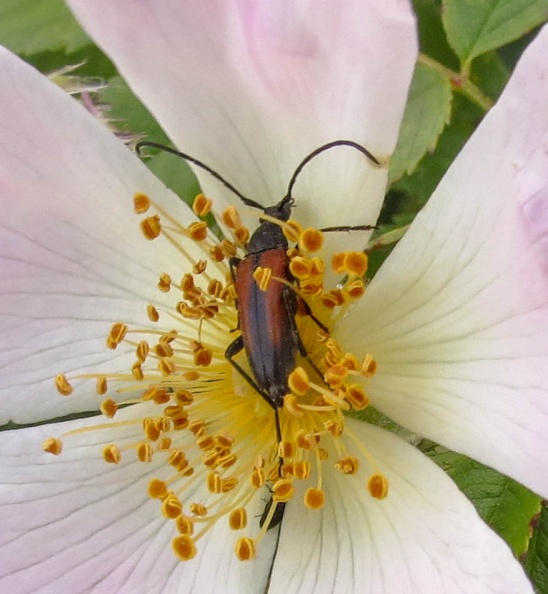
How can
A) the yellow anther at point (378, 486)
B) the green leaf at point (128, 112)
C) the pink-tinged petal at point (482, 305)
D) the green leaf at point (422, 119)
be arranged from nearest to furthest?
the pink-tinged petal at point (482, 305)
the yellow anther at point (378, 486)
the green leaf at point (422, 119)
the green leaf at point (128, 112)

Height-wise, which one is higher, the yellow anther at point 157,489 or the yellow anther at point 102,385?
the yellow anther at point 102,385

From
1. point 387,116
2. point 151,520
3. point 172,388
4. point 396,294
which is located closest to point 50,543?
point 151,520

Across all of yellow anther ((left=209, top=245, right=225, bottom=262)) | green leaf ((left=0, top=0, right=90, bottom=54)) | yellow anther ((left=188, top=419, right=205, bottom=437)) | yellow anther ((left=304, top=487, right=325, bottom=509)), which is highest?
green leaf ((left=0, top=0, right=90, bottom=54))

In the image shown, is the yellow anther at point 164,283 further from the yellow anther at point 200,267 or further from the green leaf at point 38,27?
the green leaf at point 38,27

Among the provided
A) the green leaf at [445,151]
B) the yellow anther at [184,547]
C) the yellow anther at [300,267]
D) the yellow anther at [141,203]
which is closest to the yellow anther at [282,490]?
the yellow anther at [184,547]

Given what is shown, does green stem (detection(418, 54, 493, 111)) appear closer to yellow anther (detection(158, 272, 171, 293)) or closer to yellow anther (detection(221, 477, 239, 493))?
yellow anther (detection(158, 272, 171, 293))

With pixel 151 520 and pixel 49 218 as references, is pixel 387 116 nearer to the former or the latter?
pixel 49 218

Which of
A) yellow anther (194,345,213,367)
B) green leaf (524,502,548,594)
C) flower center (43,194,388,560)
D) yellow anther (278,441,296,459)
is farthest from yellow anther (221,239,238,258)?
green leaf (524,502,548,594)

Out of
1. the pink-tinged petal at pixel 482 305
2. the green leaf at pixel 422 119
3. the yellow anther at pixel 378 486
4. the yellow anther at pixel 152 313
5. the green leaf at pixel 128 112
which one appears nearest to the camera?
the pink-tinged petal at pixel 482 305
